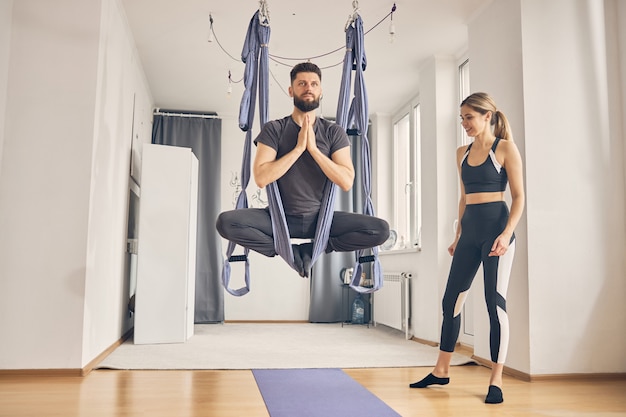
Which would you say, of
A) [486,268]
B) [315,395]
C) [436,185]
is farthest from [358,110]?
[436,185]

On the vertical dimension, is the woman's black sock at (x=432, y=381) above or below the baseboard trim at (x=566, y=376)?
above

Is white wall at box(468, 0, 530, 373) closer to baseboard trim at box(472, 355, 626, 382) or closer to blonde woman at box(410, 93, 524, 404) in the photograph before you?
baseboard trim at box(472, 355, 626, 382)

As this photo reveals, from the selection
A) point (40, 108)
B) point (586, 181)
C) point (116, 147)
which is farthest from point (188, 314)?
point (586, 181)

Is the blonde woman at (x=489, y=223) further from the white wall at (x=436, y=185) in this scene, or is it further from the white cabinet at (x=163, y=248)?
the white cabinet at (x=163, y=248)

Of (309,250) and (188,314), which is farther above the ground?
(309,250)

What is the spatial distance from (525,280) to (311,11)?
258 centimetres

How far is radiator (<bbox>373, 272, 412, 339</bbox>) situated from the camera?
5.91 meters

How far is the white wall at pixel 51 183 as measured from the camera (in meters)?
3.53

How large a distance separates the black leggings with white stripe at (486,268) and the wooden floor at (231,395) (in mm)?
352

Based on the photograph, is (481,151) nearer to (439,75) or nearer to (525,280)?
(525,280)

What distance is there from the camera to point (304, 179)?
2764mm

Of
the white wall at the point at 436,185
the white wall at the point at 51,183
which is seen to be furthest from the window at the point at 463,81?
the white wall at the point at 51,183

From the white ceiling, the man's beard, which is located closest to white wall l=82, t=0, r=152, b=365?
the white ceiling

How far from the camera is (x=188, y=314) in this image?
5.50 metres
